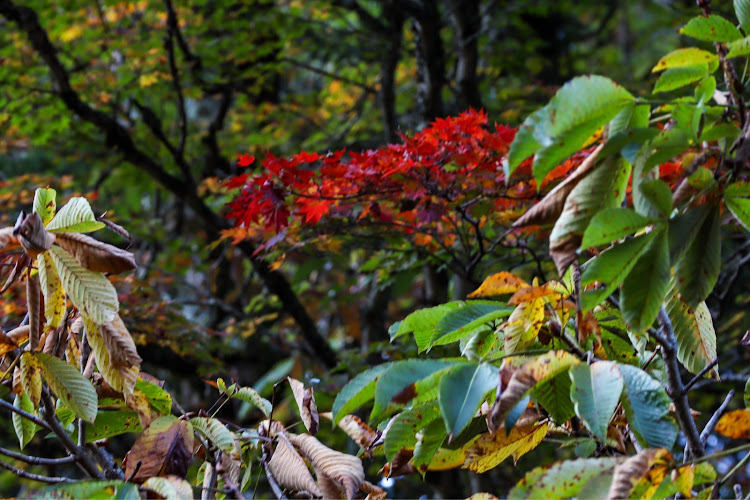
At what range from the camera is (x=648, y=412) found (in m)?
0.81

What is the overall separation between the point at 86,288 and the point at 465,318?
54 cm

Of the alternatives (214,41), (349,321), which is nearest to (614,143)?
(214,41)

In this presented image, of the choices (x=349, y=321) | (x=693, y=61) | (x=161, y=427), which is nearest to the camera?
(x=693, y=61)

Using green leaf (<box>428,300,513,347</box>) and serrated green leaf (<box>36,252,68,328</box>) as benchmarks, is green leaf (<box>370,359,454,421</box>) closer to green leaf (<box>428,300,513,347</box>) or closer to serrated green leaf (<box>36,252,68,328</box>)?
green leaf (<box>428,300,513,347</box>)

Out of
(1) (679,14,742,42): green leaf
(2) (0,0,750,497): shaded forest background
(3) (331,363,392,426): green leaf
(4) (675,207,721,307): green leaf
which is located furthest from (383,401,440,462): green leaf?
(2) (0,0,750,497): shaded forest background

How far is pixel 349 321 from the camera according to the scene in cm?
703

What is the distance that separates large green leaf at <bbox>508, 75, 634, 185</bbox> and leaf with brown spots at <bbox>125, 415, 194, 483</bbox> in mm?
625

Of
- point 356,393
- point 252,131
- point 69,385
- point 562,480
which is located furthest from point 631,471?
point 252,131

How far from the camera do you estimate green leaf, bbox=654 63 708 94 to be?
2.85ft

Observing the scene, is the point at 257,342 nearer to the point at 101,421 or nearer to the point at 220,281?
the point at 220,281

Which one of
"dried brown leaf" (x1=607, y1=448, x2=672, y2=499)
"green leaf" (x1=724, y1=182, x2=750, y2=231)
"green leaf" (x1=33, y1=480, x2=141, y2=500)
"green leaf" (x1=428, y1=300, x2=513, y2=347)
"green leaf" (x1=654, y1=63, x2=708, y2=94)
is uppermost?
"green leaf" (x1=654, y1=63, x2=708, y2=94)

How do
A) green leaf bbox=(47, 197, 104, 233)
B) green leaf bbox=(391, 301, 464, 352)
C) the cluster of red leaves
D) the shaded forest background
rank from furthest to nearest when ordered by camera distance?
the shaded forest background → the cluster of red leaves → green leaf bbox=(391, 301, 464, 352) → green leaf bbox=(47, 197, 104, 233)

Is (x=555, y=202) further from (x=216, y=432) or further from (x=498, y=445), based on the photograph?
(x=216, y=432)

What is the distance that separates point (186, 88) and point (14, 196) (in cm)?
143
